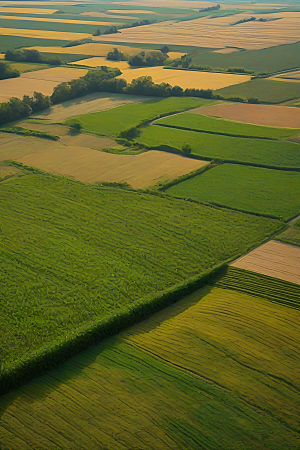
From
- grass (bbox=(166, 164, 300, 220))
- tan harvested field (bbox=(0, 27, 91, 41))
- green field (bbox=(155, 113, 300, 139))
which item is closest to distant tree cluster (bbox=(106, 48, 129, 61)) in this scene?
tan harvested field (bbox=(0, 27, 91, 41))

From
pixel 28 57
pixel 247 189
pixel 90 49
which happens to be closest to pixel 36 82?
pixel 28 57

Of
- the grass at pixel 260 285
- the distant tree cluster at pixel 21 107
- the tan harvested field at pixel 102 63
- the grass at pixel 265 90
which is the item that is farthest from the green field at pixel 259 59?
the grass at pixel 260 285

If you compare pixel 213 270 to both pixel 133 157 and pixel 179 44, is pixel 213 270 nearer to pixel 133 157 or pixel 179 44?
pixel 133 157

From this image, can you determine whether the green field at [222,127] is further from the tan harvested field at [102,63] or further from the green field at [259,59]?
the tan harvested field at [102,63]

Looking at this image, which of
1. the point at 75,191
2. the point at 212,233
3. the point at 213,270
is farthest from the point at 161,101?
the point at 213,270

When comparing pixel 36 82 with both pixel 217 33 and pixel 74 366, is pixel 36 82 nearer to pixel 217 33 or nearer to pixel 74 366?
pixel 74 366
